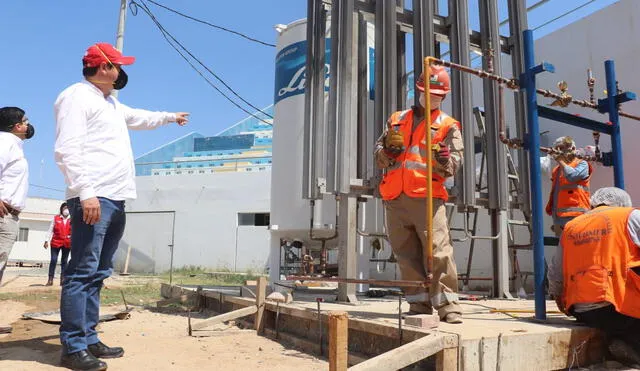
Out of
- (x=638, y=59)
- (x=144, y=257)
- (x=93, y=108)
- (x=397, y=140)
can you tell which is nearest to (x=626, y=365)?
(x=397, y=140)

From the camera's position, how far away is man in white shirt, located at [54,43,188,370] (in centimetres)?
291

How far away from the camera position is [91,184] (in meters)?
2.96

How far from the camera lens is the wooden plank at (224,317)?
4301 mm

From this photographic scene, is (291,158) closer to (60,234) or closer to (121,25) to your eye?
(60,234)

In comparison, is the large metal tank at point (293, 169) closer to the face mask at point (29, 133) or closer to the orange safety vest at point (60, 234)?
the face mask at point (29, 133)

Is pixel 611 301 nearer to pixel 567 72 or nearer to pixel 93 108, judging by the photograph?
pixel 93 108

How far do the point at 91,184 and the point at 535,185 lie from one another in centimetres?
289

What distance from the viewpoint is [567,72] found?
6.54 metres

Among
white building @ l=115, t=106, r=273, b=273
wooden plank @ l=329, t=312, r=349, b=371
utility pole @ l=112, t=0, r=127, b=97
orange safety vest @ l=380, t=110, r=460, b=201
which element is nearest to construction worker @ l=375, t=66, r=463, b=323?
orange safety vest @ l=380, t=110, r=460, b=201

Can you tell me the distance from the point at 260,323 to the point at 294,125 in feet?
9.07

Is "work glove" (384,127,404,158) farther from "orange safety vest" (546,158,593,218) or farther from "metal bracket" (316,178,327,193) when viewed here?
"orange safety vest" (546,158,593,218)

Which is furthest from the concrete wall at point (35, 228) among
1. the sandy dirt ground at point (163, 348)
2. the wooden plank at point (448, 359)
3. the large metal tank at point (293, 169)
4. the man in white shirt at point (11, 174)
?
the wooden plank at point (448, 359)

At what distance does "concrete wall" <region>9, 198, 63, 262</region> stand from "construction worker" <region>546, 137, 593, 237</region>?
2732cm

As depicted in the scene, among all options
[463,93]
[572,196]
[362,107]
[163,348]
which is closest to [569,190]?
[572,196]
